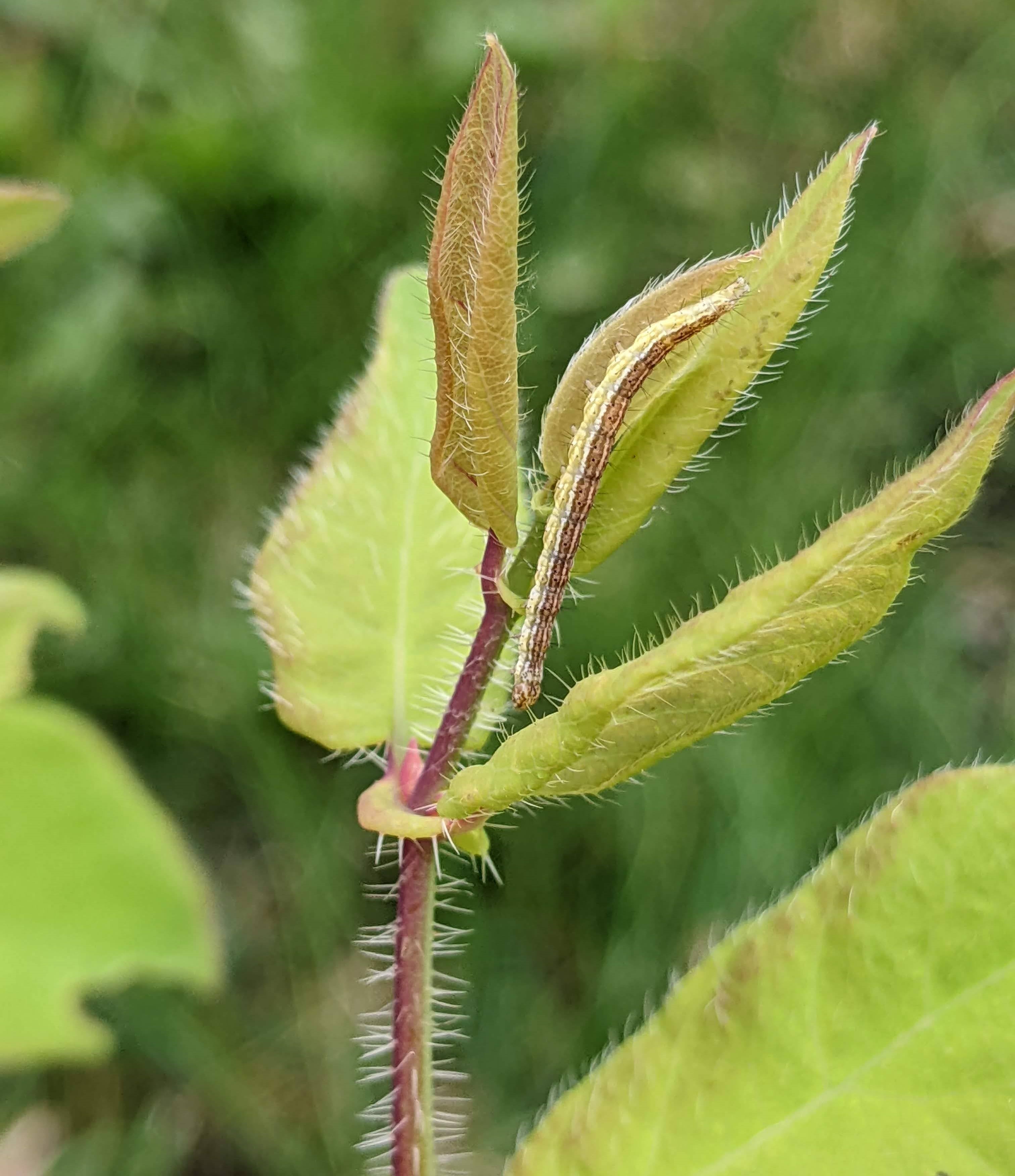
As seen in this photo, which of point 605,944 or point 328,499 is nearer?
point 328,499

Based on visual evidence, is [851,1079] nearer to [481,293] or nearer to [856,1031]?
[856,1031]

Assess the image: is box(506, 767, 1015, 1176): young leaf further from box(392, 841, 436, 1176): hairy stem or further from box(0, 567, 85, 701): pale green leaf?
box(0, 567, 85, 701): pale green leaf

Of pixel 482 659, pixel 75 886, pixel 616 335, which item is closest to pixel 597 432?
pixel 616 335

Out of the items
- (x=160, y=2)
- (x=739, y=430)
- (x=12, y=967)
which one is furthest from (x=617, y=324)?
(x=160, y=2)

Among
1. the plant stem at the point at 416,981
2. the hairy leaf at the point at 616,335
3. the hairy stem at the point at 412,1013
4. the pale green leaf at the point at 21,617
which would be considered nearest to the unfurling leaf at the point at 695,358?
the hairy leaf at the point at 616,335

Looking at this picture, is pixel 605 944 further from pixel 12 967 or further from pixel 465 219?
pixel 465 219
